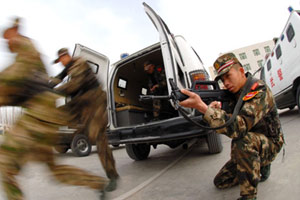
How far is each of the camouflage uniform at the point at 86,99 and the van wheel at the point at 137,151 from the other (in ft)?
7.39

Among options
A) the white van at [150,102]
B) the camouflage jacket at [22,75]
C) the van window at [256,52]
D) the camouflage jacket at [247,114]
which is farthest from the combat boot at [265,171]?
the van window at [256,52]

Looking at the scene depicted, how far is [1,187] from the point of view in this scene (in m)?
0.75

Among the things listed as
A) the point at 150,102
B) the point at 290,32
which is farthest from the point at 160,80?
the point at 290,32

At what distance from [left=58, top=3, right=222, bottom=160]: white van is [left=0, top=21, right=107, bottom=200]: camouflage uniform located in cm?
60

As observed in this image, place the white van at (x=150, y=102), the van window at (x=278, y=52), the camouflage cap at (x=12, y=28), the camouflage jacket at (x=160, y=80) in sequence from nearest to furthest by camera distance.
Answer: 1. the camouflage cap at (x=12, y=28)
2. the white van at (x=150, y=102)
3. the camouflage jacket at (x=160, y=80)
4. the van window at (x=278, y=52)

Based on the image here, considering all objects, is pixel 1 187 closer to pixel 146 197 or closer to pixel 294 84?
pixel 146 197

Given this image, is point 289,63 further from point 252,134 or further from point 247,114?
point 247,114

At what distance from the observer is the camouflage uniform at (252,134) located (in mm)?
1345

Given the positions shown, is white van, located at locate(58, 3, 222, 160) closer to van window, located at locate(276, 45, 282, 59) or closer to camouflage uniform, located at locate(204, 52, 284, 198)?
camouflage uniform, located at locate(204, 52, 284, 198)

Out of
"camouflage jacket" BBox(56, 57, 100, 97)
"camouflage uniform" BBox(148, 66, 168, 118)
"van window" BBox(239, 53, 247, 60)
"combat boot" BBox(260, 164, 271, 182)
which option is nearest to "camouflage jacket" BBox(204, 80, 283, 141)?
"combat boot" BBox(260, 164, 271, 182)

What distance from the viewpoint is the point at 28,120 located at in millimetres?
815

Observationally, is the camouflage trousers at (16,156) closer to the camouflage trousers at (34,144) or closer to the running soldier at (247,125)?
the camouflage trousers at (34,144)

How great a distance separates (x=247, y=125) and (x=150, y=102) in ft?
9.93

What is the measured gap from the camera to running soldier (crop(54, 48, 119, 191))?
1.17 metres
